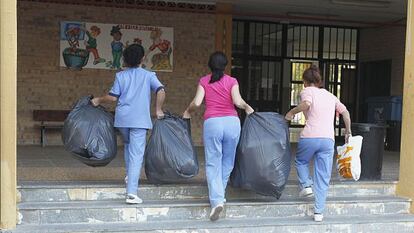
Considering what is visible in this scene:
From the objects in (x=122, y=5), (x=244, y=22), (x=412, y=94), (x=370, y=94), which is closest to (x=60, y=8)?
(x=122, y=5)

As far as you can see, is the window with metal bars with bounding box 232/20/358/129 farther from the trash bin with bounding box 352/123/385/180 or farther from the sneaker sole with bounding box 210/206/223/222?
the sneaker sole with bounding box 210/206/223/222

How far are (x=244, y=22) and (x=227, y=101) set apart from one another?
775 cm

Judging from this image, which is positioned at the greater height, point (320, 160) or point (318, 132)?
point (318, 132)

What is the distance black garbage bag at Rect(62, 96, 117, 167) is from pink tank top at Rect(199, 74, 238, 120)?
3.64ft

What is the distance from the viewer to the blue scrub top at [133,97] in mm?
5254

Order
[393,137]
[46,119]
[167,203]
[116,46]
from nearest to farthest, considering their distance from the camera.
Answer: [167,203] → [46,119] → [116,46] → [393,137]

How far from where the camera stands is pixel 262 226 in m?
5.39

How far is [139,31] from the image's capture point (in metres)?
10.8

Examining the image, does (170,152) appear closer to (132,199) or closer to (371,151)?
(132,199)

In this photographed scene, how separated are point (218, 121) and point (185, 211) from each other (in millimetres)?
1055

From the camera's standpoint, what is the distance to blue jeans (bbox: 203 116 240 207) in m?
5.14

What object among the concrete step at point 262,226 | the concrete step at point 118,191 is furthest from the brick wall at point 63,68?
the concrete step at point 262,226

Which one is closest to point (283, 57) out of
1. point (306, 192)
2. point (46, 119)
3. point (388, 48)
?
A: point (388, 48)

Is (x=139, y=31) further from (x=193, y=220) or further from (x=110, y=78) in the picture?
(x=193, y=220)
